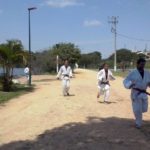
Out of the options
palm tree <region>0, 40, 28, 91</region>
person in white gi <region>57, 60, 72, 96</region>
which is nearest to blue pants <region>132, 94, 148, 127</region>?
person in white gi <region>57, 60, 72, 96</region>

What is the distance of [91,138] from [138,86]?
200 cm

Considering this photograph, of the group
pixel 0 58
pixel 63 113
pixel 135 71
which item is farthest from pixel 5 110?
pixel 0 58

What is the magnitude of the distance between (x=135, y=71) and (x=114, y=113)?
12.6 ft

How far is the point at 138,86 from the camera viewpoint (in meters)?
12.4

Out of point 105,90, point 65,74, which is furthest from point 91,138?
point 65,74

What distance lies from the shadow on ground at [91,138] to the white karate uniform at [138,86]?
510 mm

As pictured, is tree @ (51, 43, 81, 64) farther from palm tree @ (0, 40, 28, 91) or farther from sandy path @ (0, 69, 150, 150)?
sandy path @ (0, 69, 150, 150)

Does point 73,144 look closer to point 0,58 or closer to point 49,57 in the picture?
point 0,58

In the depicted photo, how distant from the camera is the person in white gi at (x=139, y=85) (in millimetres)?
12297

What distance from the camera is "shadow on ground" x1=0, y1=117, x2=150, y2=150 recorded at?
10.6 meters

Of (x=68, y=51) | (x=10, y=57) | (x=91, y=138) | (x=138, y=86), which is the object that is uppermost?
(x=68, y=51)

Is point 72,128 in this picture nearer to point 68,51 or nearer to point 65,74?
point 65,74

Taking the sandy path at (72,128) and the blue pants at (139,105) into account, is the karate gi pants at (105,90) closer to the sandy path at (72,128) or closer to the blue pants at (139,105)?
the sandy path at (72,128)

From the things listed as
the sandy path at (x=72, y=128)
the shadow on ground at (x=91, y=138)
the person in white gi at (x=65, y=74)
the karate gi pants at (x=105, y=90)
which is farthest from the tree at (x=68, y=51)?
the shadow on ground at (x=91, y=138)
